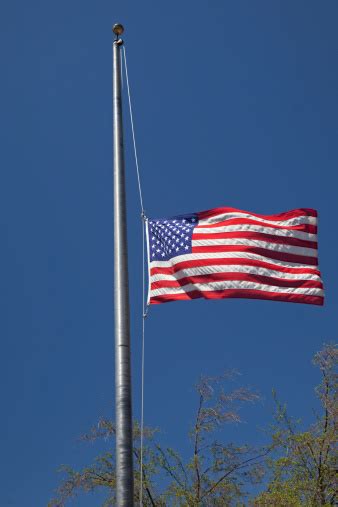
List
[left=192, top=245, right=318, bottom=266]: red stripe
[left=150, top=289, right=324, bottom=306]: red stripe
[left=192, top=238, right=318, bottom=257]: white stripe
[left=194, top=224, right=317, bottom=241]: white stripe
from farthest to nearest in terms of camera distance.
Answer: [left=194, top=224, right=317, bottom=241]: white stripe, [left=192, top=238, right=318, bottom=257]: white stripe, [left=192, top=245, right=318, bottom=266]: red stripe, [left=150, top=289, right=324, bottom=306]: red stripe

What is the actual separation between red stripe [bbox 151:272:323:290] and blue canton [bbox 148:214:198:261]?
1.47 feet

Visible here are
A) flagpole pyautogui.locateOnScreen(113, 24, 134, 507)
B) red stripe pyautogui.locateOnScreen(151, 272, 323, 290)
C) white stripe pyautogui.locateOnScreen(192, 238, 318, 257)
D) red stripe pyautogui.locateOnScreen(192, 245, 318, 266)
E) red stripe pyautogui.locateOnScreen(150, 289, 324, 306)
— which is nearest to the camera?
flagpole pyautogui.locateOnScreen(113, 24, 134, 507)

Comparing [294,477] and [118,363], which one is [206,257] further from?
[294,477]

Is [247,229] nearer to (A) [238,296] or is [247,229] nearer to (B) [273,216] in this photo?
(B) [273,216]

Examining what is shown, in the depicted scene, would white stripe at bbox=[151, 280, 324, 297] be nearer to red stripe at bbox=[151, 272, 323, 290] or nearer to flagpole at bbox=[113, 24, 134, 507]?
red stripe at bbox=[151, 272, 323, 290]

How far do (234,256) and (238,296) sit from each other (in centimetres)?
80

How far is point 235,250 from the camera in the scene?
11992mm

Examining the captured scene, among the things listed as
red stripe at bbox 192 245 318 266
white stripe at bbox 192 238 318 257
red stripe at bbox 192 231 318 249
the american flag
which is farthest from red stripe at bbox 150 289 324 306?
red stripe at bbox 192 231 318 249

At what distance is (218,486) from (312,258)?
988cm

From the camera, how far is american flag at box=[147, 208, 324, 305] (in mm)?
11539

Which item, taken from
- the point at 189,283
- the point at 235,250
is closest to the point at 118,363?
the point at 189,283

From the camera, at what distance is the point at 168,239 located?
1178 cm

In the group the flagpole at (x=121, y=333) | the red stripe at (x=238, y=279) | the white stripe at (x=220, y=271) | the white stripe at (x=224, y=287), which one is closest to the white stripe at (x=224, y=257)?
the white stripe at (x=220, y=271)

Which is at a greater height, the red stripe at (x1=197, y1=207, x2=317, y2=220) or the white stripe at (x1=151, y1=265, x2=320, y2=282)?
the red stripe at (x1=197, y1=207, x2=317, y2=220)
